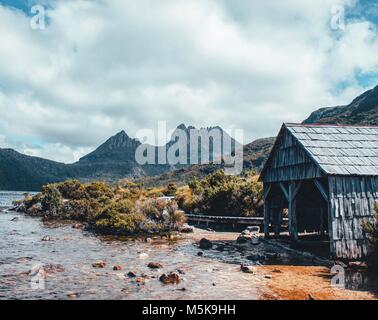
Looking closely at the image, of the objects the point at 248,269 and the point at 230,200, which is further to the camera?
the point at 230,200

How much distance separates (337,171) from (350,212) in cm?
201

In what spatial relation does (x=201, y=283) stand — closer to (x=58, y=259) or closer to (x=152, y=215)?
(x=58, y=259)

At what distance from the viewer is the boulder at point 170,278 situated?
13.4m

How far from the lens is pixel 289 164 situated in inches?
802

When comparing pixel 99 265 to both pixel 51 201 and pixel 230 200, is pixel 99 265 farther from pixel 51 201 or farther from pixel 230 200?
pixel 51 201

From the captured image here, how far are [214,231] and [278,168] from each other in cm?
1214

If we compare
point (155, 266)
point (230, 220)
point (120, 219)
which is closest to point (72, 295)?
point (155, 266)

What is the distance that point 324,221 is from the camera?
983 inches

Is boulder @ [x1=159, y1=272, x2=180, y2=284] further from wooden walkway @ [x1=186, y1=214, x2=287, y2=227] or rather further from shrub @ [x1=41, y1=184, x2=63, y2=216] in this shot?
shrub @ [x1=41, y1=184, x2=63, y2=216]

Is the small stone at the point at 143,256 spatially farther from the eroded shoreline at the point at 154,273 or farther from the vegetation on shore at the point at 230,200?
the vegetation on shore at the point at 230,200

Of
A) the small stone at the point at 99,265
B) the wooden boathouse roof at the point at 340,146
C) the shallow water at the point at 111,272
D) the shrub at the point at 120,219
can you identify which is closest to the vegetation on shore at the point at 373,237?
the wooden boathouse roof at the point at 340,146

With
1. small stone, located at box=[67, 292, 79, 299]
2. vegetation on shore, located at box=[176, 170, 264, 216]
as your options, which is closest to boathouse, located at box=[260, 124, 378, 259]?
small stone, located at box=[67, 292, 79, 299]
